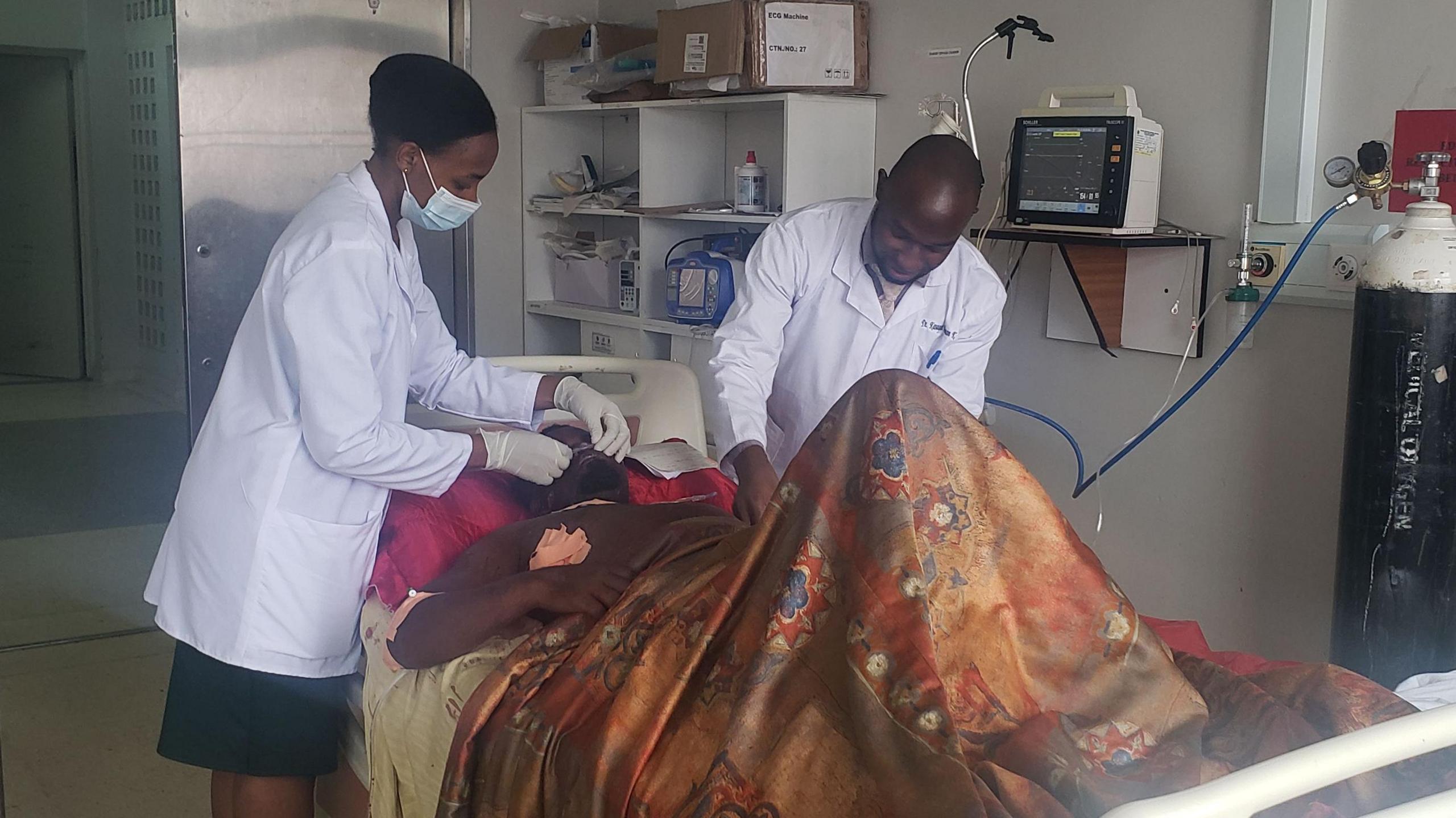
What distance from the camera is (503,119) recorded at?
4035 mm

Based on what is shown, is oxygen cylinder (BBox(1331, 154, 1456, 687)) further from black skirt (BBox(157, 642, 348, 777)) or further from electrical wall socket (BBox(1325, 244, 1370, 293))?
black skirt (BBox(157, 642, 348, 777))

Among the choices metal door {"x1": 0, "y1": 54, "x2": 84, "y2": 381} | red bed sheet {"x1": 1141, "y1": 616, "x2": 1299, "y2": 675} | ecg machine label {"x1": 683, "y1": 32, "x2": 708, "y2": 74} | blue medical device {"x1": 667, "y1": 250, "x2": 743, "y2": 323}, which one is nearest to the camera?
red bed sheet {"x1": 1141, "y1": 616, "x2": 1299, "y2": 675}

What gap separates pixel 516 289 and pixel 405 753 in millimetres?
2731

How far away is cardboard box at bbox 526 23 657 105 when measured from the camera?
3.71 m

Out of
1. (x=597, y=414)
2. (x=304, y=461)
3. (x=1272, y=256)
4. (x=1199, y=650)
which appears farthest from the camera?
(x=1272, y=256)

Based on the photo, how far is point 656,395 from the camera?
2525 mm

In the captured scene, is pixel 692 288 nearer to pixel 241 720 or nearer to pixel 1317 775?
pixel 241 720

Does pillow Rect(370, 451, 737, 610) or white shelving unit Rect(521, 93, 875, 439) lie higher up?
white shelving unit Rect(521, 93, 875, 439)

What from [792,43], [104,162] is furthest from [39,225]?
[792,43]

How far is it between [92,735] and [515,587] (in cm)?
163

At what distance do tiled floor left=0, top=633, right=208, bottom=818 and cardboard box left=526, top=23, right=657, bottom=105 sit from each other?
1979 millimetres

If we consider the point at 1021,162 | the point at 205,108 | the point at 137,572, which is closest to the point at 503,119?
the point at 205,108

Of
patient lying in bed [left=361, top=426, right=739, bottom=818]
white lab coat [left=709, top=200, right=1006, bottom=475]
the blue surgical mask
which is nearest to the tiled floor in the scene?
patient lying in bed [left=361, top=426, right=739, bottom=818]

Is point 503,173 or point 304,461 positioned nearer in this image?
point 304,461
